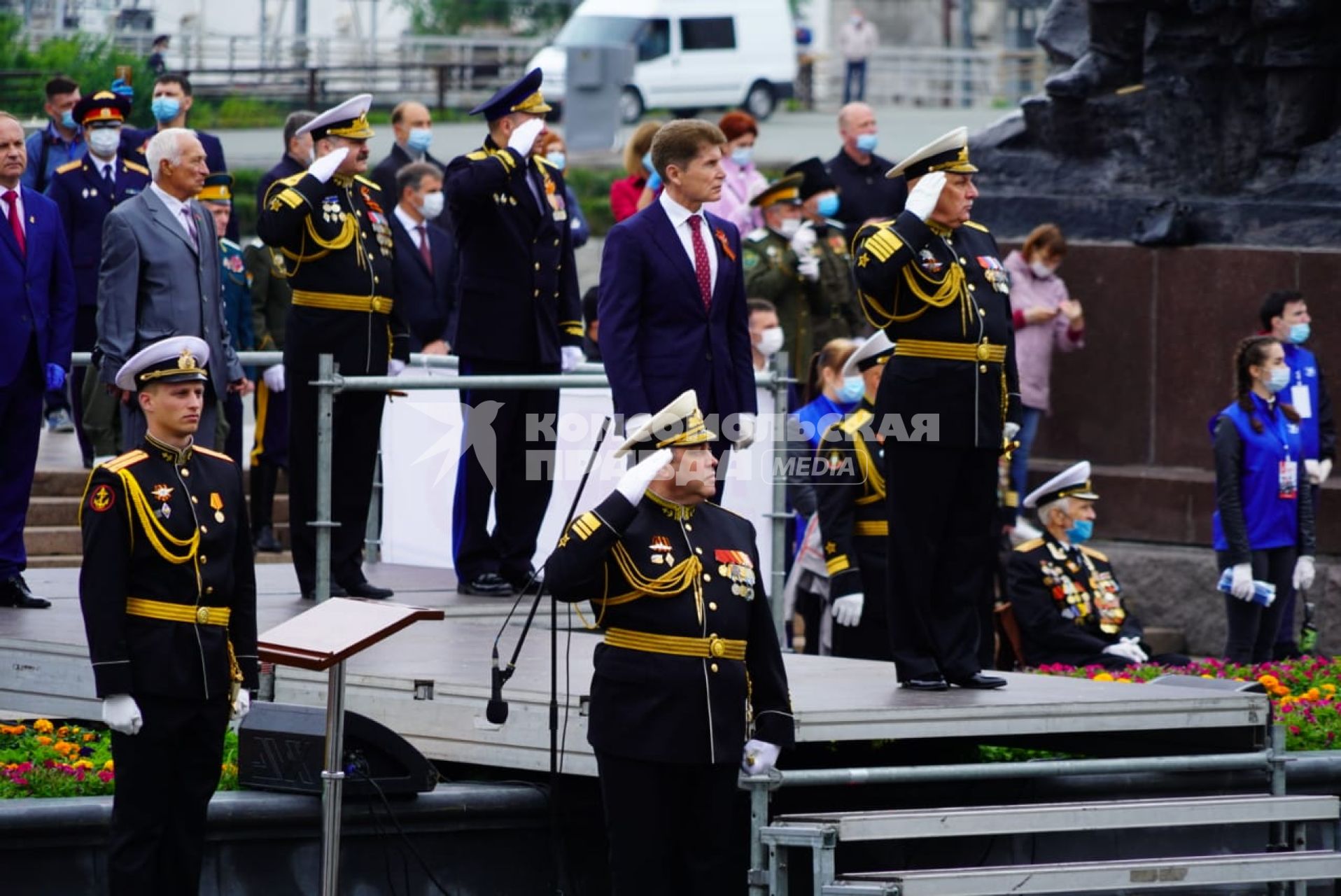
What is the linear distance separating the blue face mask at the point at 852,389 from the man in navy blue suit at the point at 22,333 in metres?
3.76

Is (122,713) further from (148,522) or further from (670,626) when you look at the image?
(670,626)

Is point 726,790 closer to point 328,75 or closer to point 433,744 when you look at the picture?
point 433,744

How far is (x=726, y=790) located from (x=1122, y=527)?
23.6 ft

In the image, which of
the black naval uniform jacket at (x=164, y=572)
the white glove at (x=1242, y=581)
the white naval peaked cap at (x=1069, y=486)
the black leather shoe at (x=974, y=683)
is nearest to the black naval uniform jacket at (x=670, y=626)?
the black naval uniform jacket at (x=164, y=572)

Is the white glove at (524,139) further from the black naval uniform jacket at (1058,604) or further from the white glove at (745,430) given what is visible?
the black naval uniform jacket at (1058,604)

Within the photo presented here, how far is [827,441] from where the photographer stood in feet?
38.4

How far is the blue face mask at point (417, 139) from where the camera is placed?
1555 cm

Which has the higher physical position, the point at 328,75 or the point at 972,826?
the point at 328,75

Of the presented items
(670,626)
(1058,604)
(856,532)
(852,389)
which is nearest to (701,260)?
(856,532)

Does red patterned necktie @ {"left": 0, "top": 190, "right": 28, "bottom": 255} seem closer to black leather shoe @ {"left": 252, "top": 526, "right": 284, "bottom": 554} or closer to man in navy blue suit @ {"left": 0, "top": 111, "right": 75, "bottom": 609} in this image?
man in navy blue suit @ {"left": 0, "top": 111, "right": 75, "bottom": 609}

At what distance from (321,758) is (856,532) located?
136 inches

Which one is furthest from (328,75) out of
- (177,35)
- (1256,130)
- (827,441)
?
(827,441)

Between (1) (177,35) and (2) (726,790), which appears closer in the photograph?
(2) (726,790)

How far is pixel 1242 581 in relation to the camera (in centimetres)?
1285
